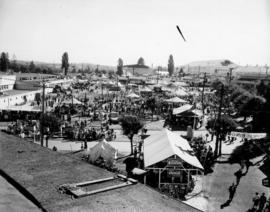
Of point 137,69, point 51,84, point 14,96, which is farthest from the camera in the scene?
point 137,69

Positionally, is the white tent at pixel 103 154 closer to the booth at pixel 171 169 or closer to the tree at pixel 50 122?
the booth at pixel 171 169

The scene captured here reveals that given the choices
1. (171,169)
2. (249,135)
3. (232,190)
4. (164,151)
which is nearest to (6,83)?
(249,135)

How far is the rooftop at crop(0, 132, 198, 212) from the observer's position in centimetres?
742

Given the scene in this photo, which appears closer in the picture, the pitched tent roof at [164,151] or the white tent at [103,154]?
the pitched tent roof at [164,151]

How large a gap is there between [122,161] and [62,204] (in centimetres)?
1161

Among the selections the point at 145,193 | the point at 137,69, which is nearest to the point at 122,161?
the point at 145,193

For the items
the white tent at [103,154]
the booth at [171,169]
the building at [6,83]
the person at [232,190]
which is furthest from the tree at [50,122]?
the building at [6,83]

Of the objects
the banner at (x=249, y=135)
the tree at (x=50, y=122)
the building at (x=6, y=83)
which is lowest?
the banner at (x=249, y=135)

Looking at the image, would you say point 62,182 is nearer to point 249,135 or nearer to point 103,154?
point 103,154

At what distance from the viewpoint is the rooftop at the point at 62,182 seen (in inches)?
292

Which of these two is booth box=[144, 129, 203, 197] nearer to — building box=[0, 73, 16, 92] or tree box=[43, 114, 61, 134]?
tree box=[43, 114, 61, 134]

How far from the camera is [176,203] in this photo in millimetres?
7934

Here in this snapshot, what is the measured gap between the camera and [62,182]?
29.1 feet

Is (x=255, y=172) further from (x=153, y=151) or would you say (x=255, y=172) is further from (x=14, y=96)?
(x=14, y=96)
